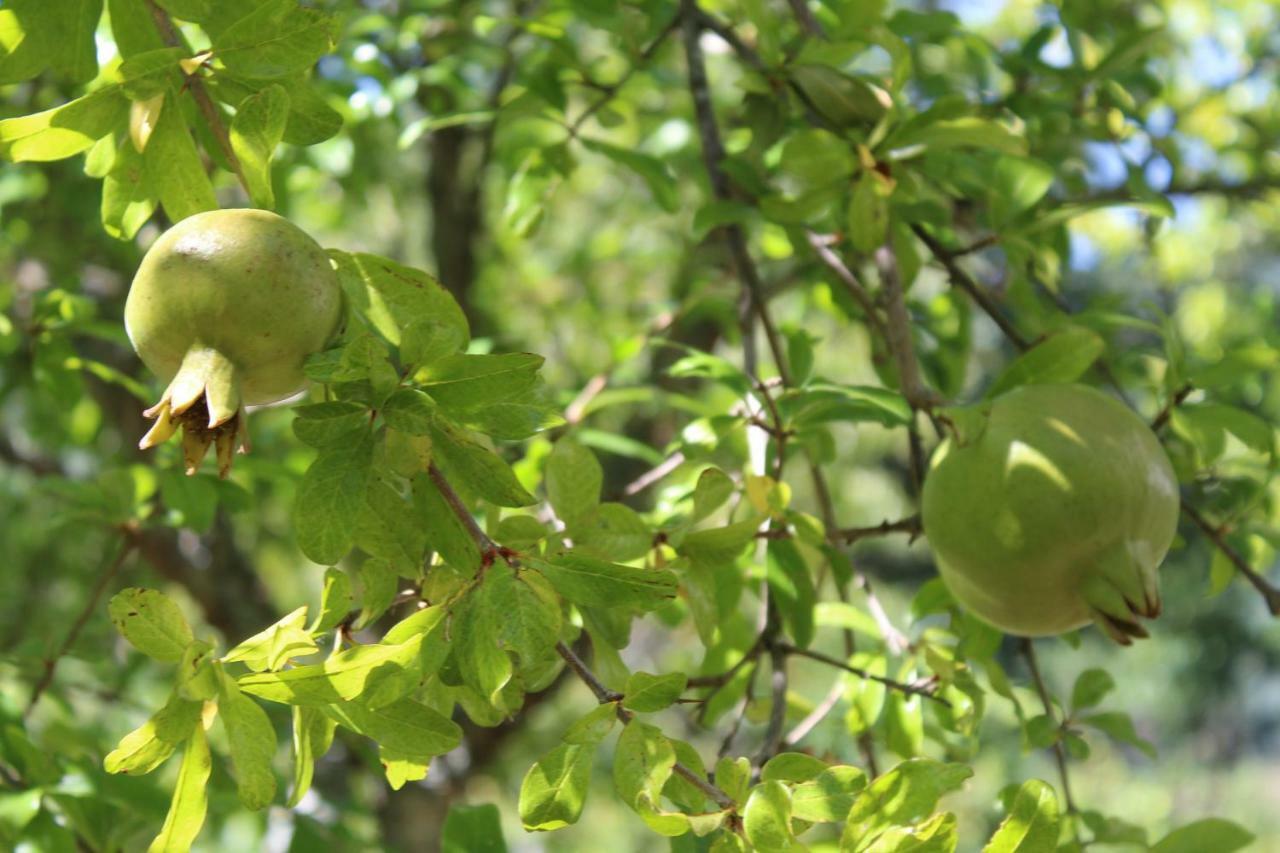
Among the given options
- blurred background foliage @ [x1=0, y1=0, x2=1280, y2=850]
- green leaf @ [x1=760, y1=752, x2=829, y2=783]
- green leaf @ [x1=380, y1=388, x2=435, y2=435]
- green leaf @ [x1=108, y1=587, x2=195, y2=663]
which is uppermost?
green leaf @ [x1=380, y1=388, x2=435, y2=435]

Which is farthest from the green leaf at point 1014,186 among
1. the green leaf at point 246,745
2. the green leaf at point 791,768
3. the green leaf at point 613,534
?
the green leaf at point 246,745

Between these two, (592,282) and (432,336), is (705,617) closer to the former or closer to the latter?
(432,336)

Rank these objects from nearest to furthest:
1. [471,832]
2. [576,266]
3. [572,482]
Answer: [572,482] < [471,832] < [576,266]

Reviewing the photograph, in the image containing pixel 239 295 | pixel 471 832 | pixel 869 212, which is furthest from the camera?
pixel 869 212

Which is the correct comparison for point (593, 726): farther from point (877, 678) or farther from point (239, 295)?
point (877, 678)

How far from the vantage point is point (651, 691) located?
31.9 inches

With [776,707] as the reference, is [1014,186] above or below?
above

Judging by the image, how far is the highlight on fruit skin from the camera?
2.46 ft

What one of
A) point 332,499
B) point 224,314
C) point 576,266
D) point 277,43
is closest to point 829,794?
point 332,499

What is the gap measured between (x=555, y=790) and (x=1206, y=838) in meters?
0.61

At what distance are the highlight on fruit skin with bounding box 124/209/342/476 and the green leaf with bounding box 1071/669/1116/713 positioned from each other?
101 cm

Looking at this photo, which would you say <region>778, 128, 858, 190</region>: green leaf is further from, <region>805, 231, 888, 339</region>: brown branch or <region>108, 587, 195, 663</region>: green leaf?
<region>108, 587, 195, 663</region>: green leaf

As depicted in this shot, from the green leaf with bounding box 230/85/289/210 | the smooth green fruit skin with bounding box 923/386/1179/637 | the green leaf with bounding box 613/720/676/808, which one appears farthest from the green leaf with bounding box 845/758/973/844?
the green leaf with bounding box 230/85/289/210

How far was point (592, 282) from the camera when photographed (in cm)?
315
